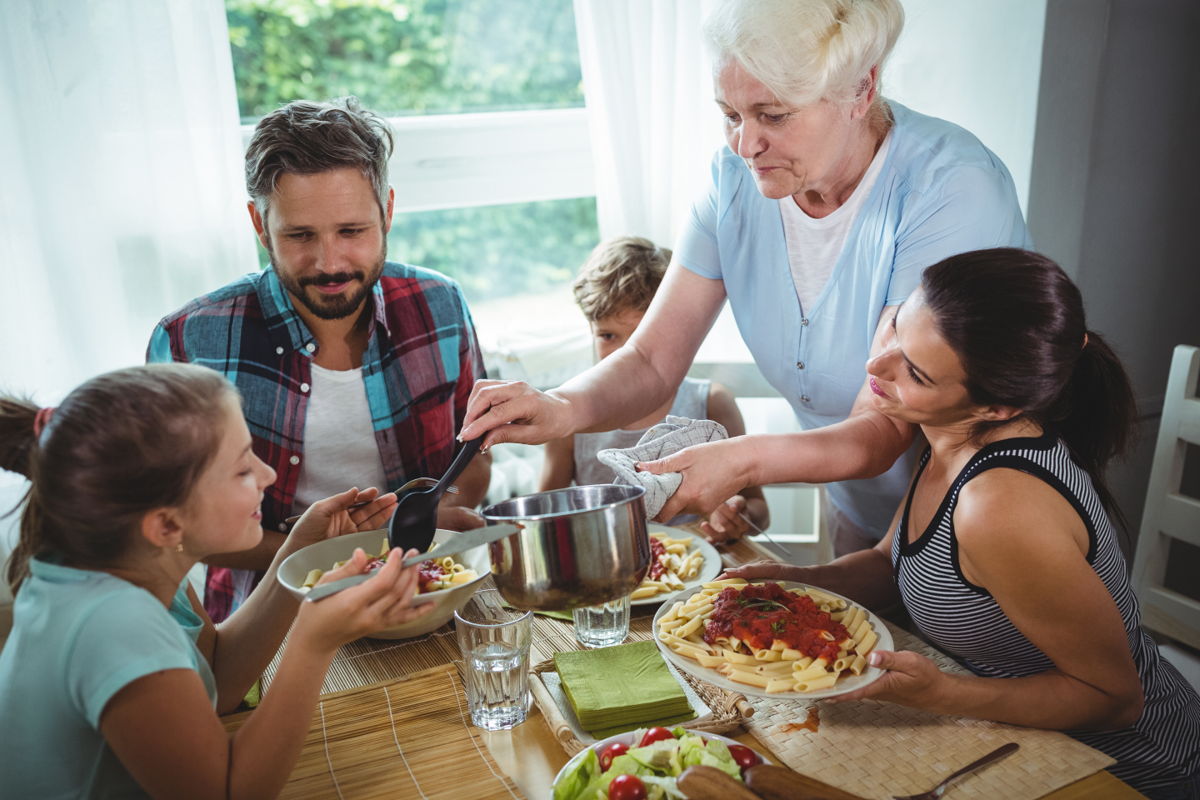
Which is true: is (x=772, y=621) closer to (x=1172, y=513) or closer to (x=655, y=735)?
(x=655, y=735)

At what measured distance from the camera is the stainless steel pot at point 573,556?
1173mm

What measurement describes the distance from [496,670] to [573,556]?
0.23 m

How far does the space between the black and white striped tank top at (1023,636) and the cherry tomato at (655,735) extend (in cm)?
57

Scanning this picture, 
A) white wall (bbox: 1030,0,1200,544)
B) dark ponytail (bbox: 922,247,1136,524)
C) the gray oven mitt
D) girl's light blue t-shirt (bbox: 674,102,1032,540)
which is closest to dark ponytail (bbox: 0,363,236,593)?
the gray oven mitt

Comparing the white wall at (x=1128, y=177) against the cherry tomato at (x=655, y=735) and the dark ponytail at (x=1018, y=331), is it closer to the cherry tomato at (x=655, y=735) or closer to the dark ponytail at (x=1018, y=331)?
the dark ponytail at (x=1018, y=331)

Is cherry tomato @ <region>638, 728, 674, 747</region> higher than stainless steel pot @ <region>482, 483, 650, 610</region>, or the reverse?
stainless steel pot @ <region>482, 483, 650, 610</region>

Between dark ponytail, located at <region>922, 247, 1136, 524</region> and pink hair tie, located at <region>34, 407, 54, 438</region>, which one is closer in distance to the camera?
pink hair tie, located at <region>34, 407, 54, 438</region>

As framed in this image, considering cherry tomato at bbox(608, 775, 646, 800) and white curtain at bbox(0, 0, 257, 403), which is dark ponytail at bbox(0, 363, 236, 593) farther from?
white curtain at bbox(0, 0, 257, 403)

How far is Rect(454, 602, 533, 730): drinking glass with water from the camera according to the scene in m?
1.29

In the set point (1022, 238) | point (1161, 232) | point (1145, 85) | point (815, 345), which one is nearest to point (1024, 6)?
point (1145, 85)

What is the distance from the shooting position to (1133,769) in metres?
1.46

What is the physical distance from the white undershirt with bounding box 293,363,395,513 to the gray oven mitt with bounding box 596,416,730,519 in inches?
29.6

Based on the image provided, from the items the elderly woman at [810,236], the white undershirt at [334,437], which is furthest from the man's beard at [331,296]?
the elderly woman at [810,236]

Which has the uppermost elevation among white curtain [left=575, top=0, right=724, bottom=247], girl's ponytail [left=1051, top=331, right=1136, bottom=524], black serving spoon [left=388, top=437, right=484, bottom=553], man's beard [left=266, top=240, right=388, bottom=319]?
white curtain [left=575, top=0, right=724, bottom=247]
